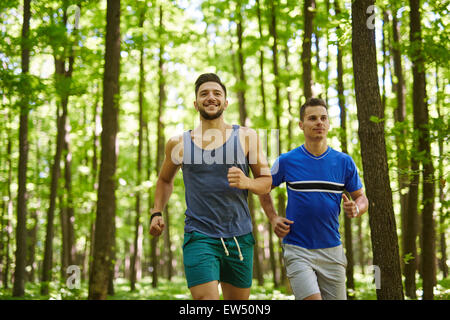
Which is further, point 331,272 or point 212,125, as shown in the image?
point 331,272

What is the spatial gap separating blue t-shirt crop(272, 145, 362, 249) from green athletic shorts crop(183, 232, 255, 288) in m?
0.56

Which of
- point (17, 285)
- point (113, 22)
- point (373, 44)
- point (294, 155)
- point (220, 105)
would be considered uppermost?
point (113, 22)

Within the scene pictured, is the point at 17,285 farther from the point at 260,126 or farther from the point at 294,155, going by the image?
the point at 294,155

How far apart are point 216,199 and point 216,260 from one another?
49 centimetres

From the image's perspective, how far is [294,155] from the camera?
4289 millimetres

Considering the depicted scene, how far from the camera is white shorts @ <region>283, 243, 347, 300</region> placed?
3.88 m

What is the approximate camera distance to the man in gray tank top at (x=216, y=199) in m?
3.55

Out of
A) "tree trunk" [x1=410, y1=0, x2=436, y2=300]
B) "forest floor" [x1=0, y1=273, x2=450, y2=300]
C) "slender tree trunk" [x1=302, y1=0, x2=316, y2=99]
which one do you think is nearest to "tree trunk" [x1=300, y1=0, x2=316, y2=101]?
"slender tree trunk" [x1=302, y1=0, x2=316, y2=99]

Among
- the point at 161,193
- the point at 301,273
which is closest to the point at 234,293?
the point at 301,273

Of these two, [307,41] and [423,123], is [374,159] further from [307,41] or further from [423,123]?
[307,41]

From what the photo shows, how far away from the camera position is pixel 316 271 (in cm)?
401

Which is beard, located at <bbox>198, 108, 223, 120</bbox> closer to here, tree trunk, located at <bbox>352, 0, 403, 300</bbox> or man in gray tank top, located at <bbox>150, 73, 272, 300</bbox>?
man in gray tank top, located at <bbox>150, 73, 272, 300</bbox>
